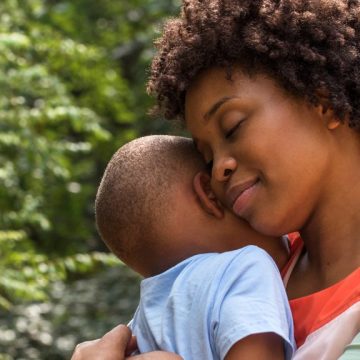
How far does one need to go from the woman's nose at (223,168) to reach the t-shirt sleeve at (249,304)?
0.76 feet

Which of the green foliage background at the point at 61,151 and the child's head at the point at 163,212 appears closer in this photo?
the child's head at the point at 163,212

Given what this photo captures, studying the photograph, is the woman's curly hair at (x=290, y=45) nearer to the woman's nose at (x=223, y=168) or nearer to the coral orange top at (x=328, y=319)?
the woman's nose at (x=223, y=168)

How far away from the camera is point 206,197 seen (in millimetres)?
2691

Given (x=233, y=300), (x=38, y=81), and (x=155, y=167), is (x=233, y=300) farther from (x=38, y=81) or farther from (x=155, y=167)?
(x=38, y=81)

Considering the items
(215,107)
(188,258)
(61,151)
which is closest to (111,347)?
(188,258)

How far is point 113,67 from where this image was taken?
296 inches

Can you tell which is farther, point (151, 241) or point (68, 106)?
point (68, 106)

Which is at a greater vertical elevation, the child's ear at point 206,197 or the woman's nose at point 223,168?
the woman's nose at point 223,168

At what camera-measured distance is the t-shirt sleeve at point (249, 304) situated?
225cm

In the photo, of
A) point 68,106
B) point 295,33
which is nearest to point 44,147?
point 68,106

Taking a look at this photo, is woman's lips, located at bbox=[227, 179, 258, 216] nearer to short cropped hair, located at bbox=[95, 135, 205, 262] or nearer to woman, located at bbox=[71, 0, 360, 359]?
woman, located at bbox=[71, 0, 360, 359]

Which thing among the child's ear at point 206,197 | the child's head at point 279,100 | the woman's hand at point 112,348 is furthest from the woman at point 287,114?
the woman's hand at point 112,348

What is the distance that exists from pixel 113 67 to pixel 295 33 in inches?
201

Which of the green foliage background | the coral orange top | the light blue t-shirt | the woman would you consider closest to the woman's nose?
the woman
